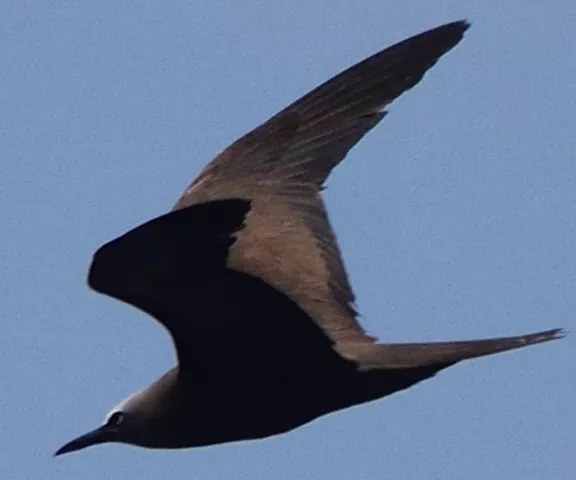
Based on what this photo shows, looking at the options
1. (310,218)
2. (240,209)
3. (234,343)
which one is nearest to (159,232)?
(240,209)

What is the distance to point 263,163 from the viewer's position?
12.8 m

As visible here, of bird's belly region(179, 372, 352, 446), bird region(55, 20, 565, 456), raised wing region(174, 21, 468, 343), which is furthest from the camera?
raised wing region(174, 21, 468, 343)

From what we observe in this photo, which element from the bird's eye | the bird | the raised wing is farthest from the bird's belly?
the raised wing

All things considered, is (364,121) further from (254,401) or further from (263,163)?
(254,401)

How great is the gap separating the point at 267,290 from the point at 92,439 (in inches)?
62.3

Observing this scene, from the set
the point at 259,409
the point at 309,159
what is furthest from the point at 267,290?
the point at 309,159

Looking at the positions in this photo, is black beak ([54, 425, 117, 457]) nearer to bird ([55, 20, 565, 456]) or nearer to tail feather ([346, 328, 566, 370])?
bird ([55, 20, 565, 456])

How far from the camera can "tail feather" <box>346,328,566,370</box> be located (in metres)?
10.2

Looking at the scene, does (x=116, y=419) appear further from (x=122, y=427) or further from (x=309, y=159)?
→ (x=309, y=159)

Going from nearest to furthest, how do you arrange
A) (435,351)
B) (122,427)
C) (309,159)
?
(435,351)
(122,427)
(309,159)

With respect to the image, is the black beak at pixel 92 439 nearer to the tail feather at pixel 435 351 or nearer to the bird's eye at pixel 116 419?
the bird's eye at pixel 116 419

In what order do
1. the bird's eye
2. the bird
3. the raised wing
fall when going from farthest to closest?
the raised wing < the bird's eye < the bird

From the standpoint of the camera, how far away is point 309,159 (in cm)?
1280

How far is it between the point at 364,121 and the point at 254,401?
248cm
